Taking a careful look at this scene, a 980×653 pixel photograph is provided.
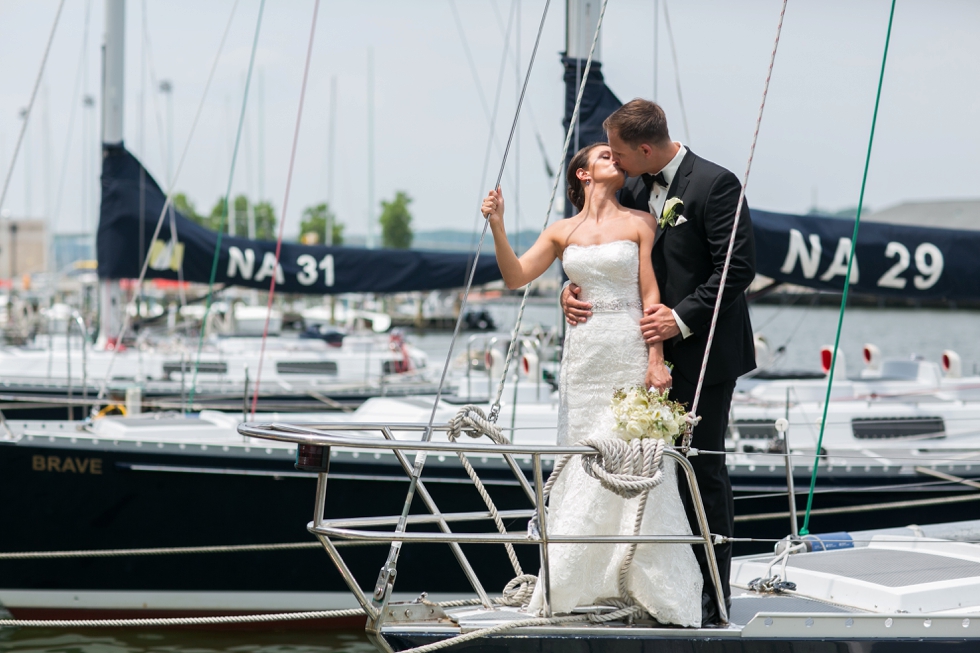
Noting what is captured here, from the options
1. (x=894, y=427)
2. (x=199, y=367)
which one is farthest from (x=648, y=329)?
(x=199, y=367)

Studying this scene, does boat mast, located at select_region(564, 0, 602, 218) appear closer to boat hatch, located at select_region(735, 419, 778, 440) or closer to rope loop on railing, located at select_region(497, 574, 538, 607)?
boat hatch, located at select_region(735, 419, 778, 440)

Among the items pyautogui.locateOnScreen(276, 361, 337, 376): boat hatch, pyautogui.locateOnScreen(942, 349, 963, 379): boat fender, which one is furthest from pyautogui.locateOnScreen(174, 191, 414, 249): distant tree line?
pyautogui.locateOnScreen(942, 349, 963, 379): boat fender

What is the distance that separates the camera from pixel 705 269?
390cm

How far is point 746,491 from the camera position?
7293mm

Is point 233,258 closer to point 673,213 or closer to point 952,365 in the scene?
point 952,365

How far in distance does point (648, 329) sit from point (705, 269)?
0.35 meters

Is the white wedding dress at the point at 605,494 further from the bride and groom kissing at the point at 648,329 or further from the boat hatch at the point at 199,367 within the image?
the boat hatch at the point at 199,367

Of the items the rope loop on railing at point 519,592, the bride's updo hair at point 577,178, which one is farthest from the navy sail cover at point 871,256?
the rope loop on railing at point 519,592

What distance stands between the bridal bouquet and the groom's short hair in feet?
3.14

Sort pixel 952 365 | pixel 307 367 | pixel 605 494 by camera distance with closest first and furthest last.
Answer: pixel 605 494, pixel 952 365, pixel 307 367

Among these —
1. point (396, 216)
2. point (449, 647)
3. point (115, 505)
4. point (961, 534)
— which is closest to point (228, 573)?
point (115, 505)

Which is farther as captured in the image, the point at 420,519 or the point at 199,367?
the point at 199,367

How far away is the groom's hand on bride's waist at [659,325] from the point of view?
3764 millimetres

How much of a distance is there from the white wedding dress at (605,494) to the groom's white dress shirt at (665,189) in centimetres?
19
